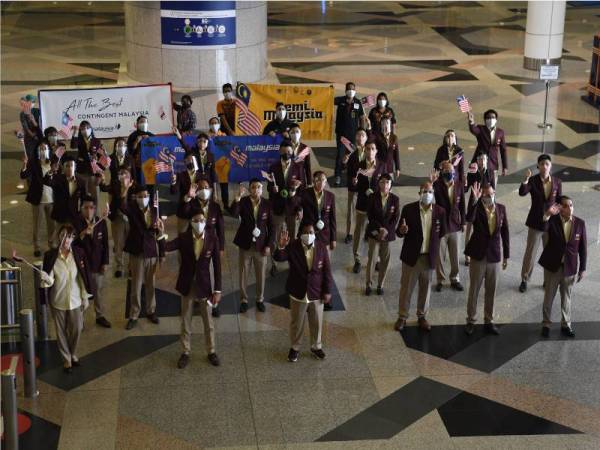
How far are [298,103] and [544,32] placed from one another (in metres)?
12.3

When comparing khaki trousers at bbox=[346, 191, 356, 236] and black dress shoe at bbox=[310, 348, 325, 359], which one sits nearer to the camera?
black dress shoe at bbox=[310, 348, 325, 359]

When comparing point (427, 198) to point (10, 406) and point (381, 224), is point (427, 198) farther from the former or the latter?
point (10, 406)

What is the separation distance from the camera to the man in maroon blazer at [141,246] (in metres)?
12.4

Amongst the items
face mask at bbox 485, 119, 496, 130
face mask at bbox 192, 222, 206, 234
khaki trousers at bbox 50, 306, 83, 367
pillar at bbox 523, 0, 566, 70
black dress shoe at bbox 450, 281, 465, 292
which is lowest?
black dress shoe at bbox 450, 281, 465, 292

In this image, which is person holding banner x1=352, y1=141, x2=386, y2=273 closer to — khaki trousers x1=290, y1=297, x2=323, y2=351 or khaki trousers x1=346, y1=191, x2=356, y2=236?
khaki trousers x1=346, y1=191, x2=356, y2=236

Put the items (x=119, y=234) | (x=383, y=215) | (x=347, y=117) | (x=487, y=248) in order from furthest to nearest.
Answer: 1. (x=347, y=117)
2. (x=119, y=234)
3. (x=383, y=215)
4. (x=487, y=248)

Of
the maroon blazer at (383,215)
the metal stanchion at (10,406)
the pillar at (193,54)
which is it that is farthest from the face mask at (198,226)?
the pillar at (193,54)

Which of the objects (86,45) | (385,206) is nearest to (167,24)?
(86,45)

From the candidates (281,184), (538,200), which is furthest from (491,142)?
(281,184)

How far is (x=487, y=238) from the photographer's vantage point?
1222 centimetres

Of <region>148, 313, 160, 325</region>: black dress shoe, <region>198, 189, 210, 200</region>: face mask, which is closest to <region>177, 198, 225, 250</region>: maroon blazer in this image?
<region>198, 189, 210, 200</region>: face mask

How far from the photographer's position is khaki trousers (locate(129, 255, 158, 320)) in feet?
41.1

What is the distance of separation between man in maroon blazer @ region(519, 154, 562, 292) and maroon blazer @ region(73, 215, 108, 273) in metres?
5.81

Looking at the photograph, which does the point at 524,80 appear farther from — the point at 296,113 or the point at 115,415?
the point at 115,415
